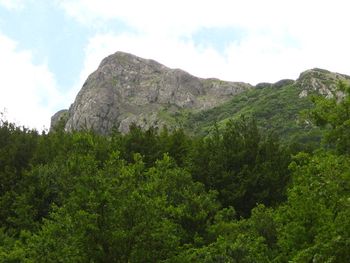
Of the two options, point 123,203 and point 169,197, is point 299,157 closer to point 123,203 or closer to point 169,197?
point 169,197

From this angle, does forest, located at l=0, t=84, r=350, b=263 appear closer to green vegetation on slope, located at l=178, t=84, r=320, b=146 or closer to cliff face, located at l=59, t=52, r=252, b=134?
green vegetation on slope, located at l=178, t=84, r=320, b=146

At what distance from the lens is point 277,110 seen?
5433 inches

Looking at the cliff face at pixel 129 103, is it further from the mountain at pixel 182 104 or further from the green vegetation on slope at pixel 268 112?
the green vegetation on slope at pixel 268 112

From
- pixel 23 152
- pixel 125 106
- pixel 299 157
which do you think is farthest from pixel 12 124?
pixel 125 106

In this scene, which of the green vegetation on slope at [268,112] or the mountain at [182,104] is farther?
the mountain at [182,104]

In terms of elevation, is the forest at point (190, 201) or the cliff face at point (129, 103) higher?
→ the cliff face at point (129, 103)

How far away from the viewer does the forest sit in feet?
70.6

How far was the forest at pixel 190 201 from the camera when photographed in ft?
70.6

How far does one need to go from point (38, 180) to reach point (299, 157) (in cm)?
2189

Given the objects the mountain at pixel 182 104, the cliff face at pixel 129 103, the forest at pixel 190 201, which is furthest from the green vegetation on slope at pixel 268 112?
the forest at pixel 190 201

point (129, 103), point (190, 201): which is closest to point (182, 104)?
point (129, 103)

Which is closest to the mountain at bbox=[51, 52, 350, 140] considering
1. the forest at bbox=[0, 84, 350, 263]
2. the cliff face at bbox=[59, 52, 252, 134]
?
the cliff face at bbox=[59, 52, 252, 134]

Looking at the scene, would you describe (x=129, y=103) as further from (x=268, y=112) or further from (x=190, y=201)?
(x=190, y=201)

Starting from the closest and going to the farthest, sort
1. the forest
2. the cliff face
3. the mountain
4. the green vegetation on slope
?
the forest < the green vegetation on slope < the mountain < the cliff face
